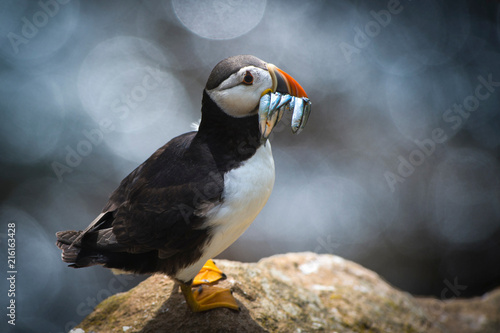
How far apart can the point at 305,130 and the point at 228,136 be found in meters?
4.71

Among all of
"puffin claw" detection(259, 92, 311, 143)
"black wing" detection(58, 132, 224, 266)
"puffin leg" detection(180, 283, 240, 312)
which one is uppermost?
"puffin claw" detection(259, 92, 311, 143)

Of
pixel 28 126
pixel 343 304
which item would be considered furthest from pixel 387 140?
pixel 28 126

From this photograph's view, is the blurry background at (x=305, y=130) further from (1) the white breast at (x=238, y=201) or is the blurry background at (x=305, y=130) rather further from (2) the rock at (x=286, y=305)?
(1) the white breast at (x=238, y=201)

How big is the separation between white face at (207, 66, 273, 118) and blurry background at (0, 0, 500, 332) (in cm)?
372

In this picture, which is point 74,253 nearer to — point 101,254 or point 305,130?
point 101,254

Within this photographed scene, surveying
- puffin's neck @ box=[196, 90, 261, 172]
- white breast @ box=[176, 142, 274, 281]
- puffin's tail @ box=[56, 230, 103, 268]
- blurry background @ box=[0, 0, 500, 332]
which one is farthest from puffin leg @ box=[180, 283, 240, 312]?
blurry background @ box=[0, 0, 500, 332]

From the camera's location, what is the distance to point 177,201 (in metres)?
2.76

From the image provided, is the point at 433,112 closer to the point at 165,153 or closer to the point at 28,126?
the point at 165,153

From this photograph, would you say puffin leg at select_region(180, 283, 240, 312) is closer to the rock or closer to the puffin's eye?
the rock

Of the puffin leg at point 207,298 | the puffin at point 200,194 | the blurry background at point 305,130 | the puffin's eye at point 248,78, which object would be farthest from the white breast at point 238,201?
the blurry background at point 305,130

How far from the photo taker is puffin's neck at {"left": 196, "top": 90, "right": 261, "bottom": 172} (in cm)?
287

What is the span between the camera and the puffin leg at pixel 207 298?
3.12 meters

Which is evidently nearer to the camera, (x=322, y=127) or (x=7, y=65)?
(x=7, y=65)

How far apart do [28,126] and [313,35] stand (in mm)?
5131
